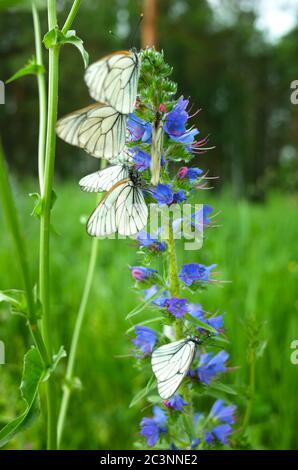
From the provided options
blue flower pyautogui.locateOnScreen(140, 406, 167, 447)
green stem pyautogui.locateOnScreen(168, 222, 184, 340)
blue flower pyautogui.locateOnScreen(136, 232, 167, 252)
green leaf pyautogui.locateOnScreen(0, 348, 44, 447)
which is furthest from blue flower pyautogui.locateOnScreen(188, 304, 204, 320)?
green leaf pyautogui.locateOnScreen(0, 348, 44, 447)

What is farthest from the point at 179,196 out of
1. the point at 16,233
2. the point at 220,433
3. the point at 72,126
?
the point at 220,433

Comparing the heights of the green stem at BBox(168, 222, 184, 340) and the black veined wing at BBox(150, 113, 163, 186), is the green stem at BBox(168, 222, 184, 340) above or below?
below

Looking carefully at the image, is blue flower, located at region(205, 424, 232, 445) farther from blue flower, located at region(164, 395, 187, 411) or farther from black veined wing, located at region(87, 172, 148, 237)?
black veined wing, located at region(87, 172, 148, 237)

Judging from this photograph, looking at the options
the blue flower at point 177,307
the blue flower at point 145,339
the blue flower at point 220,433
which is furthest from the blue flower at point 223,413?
the blue flower at point 177,307

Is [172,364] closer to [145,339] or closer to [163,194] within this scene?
[145,339]
